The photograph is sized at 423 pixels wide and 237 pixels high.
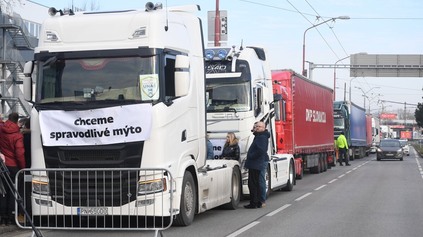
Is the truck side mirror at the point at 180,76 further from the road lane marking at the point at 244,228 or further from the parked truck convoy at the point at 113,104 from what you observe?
the road lane marking at the point at 244,228

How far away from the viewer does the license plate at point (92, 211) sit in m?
8.95

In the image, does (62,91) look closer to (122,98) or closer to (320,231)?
(122,98)

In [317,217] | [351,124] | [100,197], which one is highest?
[351,124]

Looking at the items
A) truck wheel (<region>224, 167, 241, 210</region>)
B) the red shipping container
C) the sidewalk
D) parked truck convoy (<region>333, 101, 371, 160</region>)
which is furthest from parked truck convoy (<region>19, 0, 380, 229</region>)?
parked truck convoy (<region>333, 101, 371, 160</region>)

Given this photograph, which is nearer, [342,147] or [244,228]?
[244,228]

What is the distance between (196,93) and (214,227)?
2363 mm

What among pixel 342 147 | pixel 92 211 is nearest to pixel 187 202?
pixel 92 211

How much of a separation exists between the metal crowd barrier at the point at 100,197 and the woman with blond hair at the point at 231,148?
4822 millimetres

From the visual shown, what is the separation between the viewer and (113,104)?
939 centimetres

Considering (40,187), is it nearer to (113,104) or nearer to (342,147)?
(113,104)

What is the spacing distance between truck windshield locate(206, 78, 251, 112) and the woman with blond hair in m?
0.84

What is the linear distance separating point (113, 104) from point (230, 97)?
5640 millimetres

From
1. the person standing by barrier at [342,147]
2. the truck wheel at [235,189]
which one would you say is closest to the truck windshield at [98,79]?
the truck wheel at [235,189]

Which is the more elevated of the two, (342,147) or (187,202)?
(187,202)
